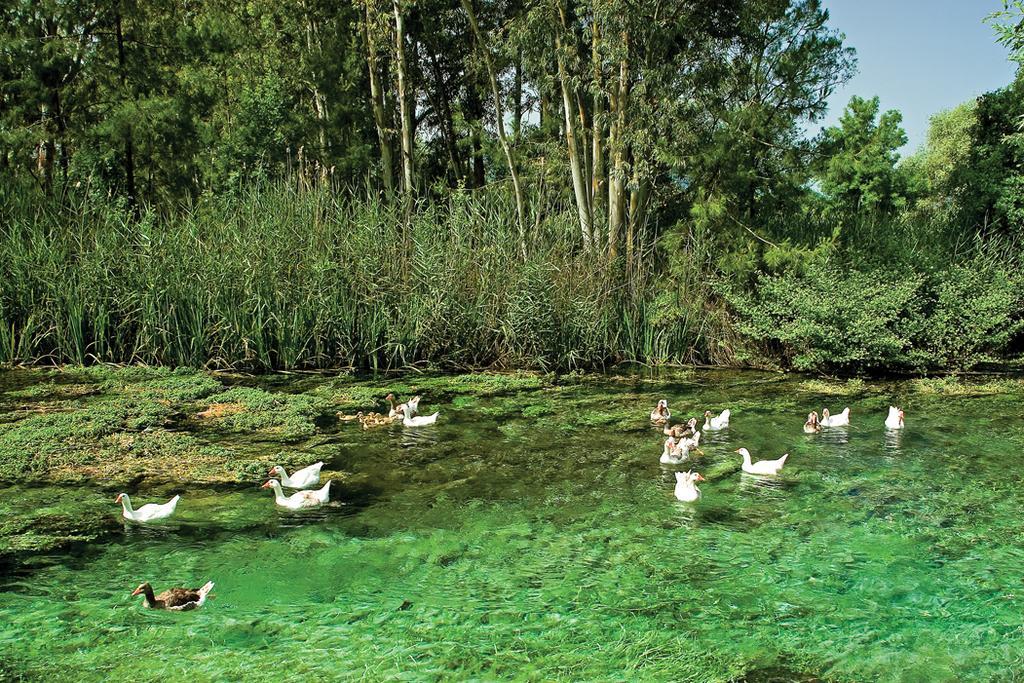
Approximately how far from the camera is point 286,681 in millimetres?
3256

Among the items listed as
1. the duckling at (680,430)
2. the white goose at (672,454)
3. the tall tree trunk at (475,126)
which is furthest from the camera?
the tall tree trunk at (475,126)

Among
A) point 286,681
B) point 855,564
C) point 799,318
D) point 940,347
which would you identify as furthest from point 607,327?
point 286,681

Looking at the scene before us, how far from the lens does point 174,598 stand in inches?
152

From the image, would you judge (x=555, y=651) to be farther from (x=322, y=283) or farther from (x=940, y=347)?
(x=940, y=347)

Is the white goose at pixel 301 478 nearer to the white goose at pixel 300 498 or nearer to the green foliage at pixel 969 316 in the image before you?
the white goose at pixel 300 498

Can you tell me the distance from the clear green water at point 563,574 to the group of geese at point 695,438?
12cm

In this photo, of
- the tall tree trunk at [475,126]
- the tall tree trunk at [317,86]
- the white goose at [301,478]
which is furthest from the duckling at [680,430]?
the tall tree trunk at [317,86]

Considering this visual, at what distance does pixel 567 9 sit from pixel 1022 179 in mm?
7194

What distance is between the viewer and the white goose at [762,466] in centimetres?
604

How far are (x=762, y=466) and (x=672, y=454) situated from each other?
0.68 meters

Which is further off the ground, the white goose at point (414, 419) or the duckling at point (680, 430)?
the white goose at point (414, 419)

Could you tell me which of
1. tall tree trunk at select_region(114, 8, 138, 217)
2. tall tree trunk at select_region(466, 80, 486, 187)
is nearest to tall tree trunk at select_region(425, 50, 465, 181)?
tall tree trunk at select_region(466, 80, 486, 187)

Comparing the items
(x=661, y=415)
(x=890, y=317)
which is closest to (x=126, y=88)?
(x=661, y=415)

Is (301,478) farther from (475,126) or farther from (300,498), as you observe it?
(475,126)
